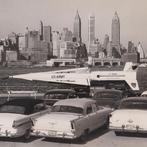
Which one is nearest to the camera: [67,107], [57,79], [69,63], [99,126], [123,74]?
[67,107]

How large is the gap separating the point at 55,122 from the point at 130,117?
2.59 m

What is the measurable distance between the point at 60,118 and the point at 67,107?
1207 mm

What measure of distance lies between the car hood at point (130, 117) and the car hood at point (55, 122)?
1.35 m

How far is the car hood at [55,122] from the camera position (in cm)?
1235

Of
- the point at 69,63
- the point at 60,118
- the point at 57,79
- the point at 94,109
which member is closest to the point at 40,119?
the point at 60,118

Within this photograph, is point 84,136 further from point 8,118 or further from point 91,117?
point 8,118

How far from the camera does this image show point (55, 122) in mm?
12484

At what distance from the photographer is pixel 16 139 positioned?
→ 13367mm

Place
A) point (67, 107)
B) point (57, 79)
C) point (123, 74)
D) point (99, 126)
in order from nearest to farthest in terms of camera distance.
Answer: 1. point (67, 107)
2. point (99, 126)
3. point (123, 74)
4. point (57, 79)

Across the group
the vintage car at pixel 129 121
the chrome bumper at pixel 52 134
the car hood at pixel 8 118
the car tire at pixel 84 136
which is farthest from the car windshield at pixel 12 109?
the vintage car at pixel 129 121

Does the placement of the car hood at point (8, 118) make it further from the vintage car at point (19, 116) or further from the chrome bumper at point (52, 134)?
the chrome bumper at point (52, 134)

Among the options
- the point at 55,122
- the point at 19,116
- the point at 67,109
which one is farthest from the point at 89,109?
the point at 19,116

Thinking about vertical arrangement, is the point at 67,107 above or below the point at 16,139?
above

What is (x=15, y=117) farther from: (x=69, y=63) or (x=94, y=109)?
(x=69, y=63)
